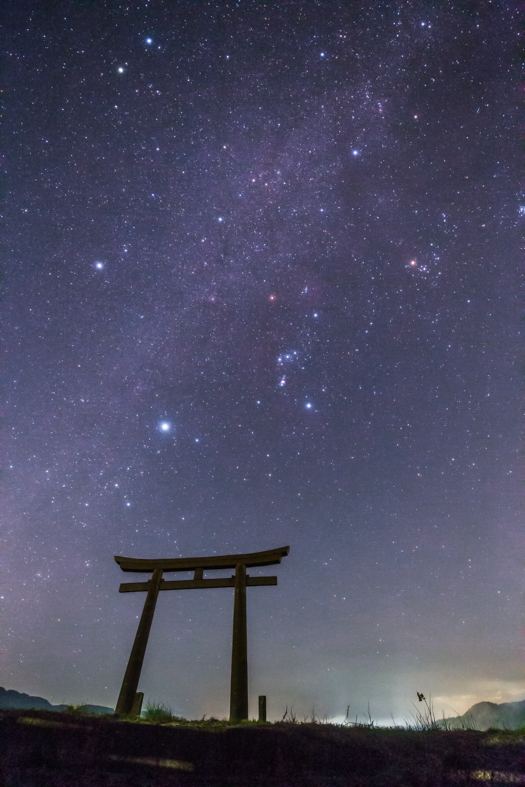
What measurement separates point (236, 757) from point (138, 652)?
236 inches

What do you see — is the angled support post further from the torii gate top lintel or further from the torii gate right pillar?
the torii gate right pillar

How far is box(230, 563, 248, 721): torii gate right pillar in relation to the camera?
24.9ft

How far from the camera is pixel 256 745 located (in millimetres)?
4070

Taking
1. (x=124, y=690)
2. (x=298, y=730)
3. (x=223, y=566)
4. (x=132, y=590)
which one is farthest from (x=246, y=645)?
(x=298, y=730)

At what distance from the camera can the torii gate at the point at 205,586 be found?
26.5 feet

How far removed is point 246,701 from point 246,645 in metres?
1.00

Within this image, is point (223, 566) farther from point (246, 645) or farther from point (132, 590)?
point (132, 590)

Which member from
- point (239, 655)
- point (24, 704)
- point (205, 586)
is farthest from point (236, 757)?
point (24, 704)

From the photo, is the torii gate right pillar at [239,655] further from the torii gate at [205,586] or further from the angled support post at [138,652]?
the angled support post at [138,652]

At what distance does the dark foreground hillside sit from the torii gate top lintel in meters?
5.06

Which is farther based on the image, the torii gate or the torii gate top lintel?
the torii gate top lintel

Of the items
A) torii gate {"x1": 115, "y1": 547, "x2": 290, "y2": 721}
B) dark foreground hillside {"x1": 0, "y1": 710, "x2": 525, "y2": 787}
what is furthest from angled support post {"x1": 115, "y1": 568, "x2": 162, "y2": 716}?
dark foreground hillside {"x1": 0, "y1": 710, "x2": 525, "y2": 787}

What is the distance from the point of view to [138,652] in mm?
8961

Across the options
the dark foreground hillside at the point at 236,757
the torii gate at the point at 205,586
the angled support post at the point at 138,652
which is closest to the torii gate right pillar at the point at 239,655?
the torii gate at the point at 205,586
